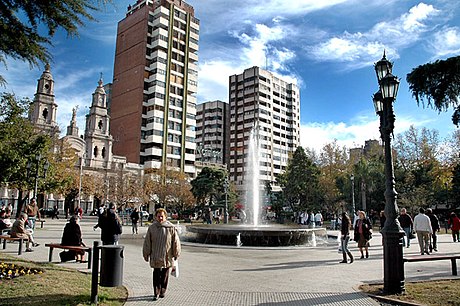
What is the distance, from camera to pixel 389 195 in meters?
7.95

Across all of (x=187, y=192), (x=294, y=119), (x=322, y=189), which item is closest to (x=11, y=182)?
(x=187, y=192)

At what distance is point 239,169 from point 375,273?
86965mm

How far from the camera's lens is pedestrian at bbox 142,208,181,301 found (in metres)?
6.96

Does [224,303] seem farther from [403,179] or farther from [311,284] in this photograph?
[403,179]

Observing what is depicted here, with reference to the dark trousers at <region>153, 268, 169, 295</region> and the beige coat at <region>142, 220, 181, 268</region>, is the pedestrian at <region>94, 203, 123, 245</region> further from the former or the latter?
the dark trousers at <region>153, 268, 169, 295</region>

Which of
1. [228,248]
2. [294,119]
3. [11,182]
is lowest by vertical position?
[228,248]

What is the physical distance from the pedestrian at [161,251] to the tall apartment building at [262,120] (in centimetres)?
8549

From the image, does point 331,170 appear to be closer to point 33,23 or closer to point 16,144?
point 16,144

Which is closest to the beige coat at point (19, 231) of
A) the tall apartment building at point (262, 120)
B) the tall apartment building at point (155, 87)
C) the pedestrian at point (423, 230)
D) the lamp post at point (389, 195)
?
the lamp post at point (389, 195)

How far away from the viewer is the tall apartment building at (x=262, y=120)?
9719 centimetres

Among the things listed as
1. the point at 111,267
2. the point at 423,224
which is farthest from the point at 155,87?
the point at 111,267

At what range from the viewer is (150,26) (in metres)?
76.2

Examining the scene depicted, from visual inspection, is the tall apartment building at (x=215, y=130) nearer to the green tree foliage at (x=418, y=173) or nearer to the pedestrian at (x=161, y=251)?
the green tree foliage at (x=418, y=173)

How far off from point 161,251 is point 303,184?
4697 cm
